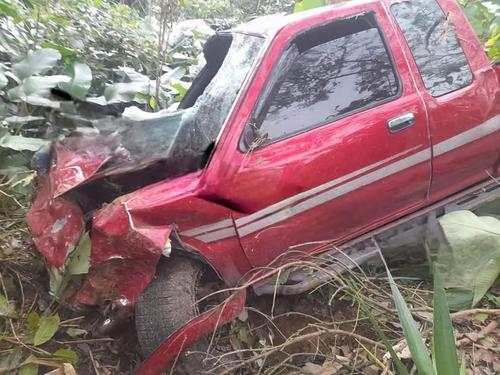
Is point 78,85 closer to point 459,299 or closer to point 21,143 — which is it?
point 21,143

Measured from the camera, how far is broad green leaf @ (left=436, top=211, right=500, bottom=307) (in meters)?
2.45

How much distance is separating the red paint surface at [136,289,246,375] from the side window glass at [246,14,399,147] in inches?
32.7

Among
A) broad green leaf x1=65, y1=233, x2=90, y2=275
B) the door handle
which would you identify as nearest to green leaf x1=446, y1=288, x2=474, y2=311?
the door handle

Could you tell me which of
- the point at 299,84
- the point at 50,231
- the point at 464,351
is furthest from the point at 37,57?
the point at 464,351

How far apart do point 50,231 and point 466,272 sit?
6.80 feet

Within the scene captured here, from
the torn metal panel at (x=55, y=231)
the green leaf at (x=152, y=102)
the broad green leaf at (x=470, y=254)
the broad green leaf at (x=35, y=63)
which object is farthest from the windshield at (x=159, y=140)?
the broad green leaf at (x=470, y=254)

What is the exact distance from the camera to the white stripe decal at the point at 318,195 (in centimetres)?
223

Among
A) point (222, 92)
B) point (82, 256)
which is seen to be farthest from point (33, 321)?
point (222, 92)

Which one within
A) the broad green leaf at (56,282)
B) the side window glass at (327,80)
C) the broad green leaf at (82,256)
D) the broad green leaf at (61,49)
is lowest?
the broad green leaf at (56,282)

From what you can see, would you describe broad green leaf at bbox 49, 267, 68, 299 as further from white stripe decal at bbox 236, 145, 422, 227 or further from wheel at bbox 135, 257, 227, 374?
white stripe decal at bbox 236, 145, 422, 227

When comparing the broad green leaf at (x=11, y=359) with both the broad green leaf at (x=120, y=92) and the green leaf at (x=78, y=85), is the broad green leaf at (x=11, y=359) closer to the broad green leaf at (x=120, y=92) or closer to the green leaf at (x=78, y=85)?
the green leaf at (x=78, y=85)

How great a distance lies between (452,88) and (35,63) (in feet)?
8.22

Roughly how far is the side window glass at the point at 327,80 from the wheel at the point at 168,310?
2.49 ft

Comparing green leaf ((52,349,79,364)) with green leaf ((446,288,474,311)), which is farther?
green leaf ((446,288,474,311))
